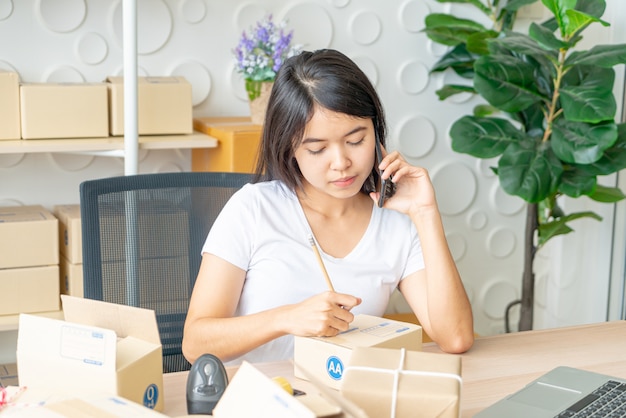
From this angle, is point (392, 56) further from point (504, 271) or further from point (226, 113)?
point (504, 271)

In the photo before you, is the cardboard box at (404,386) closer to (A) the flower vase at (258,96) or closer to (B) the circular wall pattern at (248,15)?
(A) the flower vase at (258,96)

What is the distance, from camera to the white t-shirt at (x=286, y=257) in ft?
5.22

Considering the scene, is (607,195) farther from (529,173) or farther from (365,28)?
(365,28)

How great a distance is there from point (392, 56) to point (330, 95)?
1554 mm

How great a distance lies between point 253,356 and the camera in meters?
1.61

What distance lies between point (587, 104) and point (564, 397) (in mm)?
1462

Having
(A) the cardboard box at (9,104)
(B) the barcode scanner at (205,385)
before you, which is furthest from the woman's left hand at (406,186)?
(A) the cardboard box at (9,104)

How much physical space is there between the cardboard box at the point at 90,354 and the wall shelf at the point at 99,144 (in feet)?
4.03

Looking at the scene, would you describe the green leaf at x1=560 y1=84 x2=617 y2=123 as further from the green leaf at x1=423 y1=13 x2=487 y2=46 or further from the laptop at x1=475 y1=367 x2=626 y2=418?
the laptop at x1=475 y1=367 x2=626 y2=418

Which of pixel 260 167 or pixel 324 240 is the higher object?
pixel 260 167

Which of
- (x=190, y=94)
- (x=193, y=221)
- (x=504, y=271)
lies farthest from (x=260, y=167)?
(x=504, y=271)

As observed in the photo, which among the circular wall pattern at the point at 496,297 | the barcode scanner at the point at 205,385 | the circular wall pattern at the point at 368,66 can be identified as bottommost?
the circular wall pattern at the point at 496,297

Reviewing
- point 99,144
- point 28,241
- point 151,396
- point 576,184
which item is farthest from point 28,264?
point 576,184

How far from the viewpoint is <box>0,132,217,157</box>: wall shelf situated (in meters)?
2.29
